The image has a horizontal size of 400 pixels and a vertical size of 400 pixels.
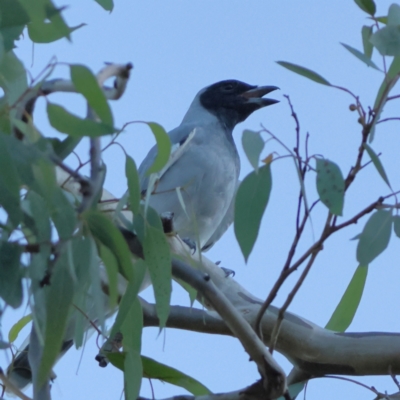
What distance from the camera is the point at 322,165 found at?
1259 mm

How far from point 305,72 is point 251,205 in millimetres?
244

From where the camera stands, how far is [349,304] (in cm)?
180

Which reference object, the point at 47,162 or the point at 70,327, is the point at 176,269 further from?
the point at 70,327

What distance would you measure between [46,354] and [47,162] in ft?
0.93

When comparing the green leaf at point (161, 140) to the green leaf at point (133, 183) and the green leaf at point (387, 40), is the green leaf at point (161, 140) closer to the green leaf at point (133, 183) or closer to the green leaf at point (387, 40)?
the green leaf at point (133, 183)

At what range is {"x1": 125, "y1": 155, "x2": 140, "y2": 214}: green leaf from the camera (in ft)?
4.08

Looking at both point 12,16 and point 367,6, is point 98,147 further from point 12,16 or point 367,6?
point 367,6

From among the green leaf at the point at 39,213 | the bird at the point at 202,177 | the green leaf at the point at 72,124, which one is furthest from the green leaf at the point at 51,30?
the bird at the point at 202,177

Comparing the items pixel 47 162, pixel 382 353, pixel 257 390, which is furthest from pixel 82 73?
pixel 382 353

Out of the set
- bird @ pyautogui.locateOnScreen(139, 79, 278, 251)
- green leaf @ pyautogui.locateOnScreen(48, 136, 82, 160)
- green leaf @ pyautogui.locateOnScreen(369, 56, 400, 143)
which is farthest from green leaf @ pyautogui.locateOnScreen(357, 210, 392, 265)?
bird @ pyautogui.locateOnScreen(139, 79, 278, 251)

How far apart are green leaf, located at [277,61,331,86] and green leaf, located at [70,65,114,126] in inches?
15.5

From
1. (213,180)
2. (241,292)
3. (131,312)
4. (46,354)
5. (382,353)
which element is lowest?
(46,354)

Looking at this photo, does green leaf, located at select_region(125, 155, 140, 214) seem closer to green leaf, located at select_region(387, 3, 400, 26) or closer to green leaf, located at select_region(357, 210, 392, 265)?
green leaf, located at select_region(357, 210, 392, 265)

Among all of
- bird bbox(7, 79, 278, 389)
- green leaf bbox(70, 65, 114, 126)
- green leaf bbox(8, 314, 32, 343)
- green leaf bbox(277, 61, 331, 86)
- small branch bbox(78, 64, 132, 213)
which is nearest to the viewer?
green leaf bbox(70, 65, 114, 126)
